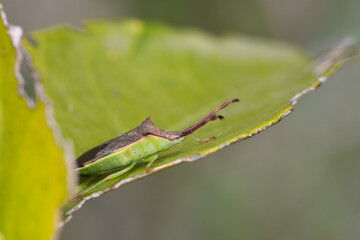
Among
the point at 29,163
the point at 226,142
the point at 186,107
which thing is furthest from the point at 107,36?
the point at 29,163

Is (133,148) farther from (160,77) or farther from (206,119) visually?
(160,77)

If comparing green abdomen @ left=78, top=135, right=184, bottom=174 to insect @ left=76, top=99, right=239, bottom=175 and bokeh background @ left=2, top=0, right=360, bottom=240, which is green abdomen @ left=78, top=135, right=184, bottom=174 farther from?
bokeh background @ left=2, top=0, right=360, bottom=240

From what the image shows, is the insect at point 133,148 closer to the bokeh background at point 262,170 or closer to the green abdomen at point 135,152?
the green abdomen at point 135,152

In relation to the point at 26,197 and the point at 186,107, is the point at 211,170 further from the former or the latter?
the point at 26,197

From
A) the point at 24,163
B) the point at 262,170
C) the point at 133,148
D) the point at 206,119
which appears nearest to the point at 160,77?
the point at 133,148

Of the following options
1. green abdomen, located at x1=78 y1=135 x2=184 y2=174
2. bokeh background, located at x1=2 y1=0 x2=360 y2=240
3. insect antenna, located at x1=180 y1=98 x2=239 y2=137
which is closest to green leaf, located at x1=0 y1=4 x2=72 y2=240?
green abdomen, located at x1=78 y1=135 x2=184 y2=174
